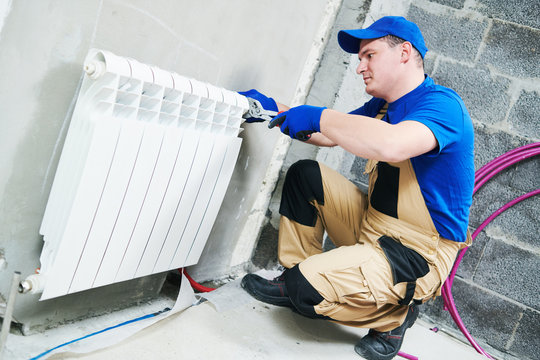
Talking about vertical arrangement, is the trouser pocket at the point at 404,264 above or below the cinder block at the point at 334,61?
below

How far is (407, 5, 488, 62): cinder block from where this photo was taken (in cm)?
222

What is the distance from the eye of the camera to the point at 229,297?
1.77 m

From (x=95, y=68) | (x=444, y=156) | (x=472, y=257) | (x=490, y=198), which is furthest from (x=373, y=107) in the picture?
(x=95, y=68)

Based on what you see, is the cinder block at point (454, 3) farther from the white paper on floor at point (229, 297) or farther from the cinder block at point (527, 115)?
the white paper on floor at point (229, 297)

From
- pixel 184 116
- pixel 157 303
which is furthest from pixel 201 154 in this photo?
pixel 157 303

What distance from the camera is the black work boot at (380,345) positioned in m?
1.72

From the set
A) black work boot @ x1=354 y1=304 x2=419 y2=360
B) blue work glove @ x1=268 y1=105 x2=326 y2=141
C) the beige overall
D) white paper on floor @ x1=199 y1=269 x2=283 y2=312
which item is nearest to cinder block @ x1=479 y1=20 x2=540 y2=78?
the beige overall

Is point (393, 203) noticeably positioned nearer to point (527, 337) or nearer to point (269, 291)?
point (269, 291)

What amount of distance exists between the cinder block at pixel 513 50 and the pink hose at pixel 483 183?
0.35 metres

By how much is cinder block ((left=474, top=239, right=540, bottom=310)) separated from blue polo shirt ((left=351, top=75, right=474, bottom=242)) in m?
0.60

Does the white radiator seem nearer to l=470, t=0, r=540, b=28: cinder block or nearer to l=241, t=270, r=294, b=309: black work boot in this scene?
l=241, t=270, r=294, b=309: black work boot

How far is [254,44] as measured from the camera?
164 cm

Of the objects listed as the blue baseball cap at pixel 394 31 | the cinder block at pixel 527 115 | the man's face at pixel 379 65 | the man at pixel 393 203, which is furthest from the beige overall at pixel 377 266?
the cinder block at pixel 527 115

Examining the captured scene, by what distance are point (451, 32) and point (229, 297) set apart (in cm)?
163
